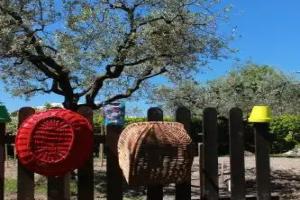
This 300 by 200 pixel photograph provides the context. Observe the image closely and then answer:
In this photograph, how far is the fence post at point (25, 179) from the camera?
4996mm

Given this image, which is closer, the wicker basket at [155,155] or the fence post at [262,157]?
the wicker basket at [155,155]

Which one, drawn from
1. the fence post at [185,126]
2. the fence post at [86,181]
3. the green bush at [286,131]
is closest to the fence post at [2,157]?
the fence post at [86,181]

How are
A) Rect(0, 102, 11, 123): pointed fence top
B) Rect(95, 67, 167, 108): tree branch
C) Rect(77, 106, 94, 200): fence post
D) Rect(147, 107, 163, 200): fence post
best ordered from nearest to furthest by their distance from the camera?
Rect(0, 102, 11, 123): pointed fence top → Rect(77, 106, 94, 200): fence post → Rect(147, 107, 163, 200): fence post → Rect(95, 67, 167, 108): tree branch

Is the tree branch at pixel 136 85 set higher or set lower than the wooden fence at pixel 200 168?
higher

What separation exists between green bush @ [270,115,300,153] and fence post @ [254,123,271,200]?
991 inches

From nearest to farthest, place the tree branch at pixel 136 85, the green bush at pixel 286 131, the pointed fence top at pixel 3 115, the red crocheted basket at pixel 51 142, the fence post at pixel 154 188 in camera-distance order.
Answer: the red crocheted basket at pixel 51 142
the pointed fence top at pixel 3 115
the fence post at pixel 154 188
the tree branch at pixel 136 85
the green bush at pixel 286 131

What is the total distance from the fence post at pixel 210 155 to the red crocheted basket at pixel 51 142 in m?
1.38

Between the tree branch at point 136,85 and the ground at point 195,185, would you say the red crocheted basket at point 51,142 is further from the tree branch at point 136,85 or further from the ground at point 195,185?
the tree branch at point 136,85

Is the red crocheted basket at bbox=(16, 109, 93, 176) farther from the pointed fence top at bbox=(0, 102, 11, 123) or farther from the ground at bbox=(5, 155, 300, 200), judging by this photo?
the ground at bbox=(5, 155, 300, 200)

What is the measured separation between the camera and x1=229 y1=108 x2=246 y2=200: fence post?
218 inches

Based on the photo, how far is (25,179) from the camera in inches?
199

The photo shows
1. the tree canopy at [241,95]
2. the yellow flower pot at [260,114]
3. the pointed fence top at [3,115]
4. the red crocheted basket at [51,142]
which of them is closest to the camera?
the red crocheted basket at [51,142]

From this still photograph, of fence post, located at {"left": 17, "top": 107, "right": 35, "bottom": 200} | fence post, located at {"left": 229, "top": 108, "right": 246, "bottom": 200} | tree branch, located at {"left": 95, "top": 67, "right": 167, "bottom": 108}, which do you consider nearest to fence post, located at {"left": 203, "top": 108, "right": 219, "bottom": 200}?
fence post, located at {"left": 229, "top": 108, "right": 246, "bottom": 200}

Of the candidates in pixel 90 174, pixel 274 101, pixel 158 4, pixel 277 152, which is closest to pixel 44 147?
pixel 90 174
